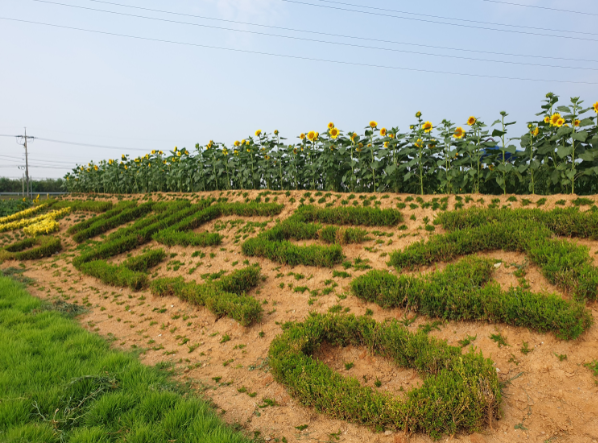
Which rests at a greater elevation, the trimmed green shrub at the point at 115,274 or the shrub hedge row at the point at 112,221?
the shrub hedge row at the point at 112,221

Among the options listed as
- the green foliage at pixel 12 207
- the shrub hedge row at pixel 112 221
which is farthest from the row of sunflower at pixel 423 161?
the green foliage at pixel 12 207

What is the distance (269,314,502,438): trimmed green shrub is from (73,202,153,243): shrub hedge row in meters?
11.6

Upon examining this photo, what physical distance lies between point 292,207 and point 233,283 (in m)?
3.77

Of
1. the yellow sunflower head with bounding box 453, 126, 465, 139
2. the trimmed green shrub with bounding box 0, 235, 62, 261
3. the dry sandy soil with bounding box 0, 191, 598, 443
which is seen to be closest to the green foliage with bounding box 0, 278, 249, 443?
the dry sandy soil with bounding box 0, 191, 598, 443

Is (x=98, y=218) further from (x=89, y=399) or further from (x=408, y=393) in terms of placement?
(x=408, y=393)

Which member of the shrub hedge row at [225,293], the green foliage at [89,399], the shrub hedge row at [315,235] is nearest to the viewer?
the green foliage at [89,399]

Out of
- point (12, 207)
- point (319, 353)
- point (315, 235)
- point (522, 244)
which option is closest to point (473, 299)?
point (522, 244)

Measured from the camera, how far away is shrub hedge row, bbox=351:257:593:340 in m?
3.89

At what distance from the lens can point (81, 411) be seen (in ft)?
10.8

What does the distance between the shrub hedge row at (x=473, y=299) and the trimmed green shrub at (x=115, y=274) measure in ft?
17.9

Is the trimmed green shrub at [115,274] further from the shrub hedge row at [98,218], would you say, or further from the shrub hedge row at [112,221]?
the shrub hedge row at [98,218]

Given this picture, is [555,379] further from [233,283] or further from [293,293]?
[233,283]

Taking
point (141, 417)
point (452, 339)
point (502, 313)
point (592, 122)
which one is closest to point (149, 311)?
point (141, 417)

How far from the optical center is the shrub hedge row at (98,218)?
14.2 metres
